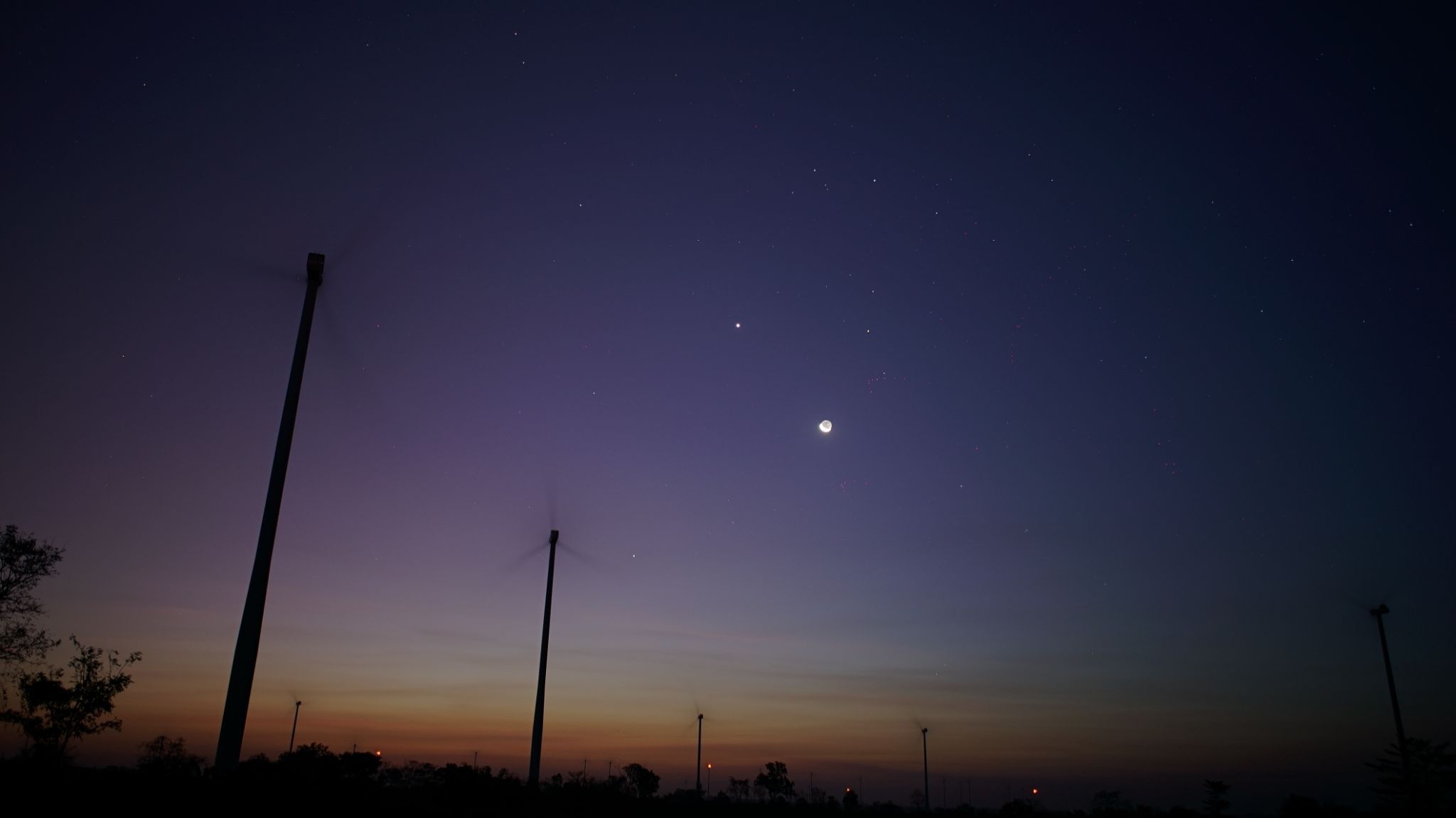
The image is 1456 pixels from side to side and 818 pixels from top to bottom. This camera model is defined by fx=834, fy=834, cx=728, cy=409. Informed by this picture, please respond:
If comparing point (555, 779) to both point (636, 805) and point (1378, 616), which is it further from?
point (1378, 616)

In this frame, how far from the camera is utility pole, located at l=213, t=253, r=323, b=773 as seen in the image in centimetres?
2305

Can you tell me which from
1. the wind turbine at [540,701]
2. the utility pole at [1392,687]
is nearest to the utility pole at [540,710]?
the wind turbine at [540,701]

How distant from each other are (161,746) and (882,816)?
89146 millimetres

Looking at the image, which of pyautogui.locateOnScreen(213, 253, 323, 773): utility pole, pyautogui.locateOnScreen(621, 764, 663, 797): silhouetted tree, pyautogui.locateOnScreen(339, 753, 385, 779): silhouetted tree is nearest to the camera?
pyautogui.locateOnScreen(213, 253, 323, 773): utility pole

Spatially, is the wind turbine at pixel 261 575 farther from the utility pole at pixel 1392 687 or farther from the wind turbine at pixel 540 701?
the utility pole at pixel 1392 687

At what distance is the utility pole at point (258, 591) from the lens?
23047 mm

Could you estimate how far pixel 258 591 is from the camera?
82.1 ft

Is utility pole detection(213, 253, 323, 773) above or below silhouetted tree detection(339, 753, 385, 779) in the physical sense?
above

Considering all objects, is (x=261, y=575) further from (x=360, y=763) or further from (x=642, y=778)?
(x=642, y=778)

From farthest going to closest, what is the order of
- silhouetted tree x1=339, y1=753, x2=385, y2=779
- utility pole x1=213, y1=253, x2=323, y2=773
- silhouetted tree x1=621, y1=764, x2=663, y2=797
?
silhouetted tree x1=621, y1=764, x2=663, y2=797 → silhouetted tree x1=339, y1=753, x2=385, y2=779 → utility pole x1=213, y1=253, x2=323, y2=773

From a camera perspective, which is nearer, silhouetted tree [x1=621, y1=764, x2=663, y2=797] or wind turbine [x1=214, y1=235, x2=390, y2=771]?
wind turbine [x1=214, y1=235, x2=390, y2=771]

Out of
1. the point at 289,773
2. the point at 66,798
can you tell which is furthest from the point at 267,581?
the point at 289,773

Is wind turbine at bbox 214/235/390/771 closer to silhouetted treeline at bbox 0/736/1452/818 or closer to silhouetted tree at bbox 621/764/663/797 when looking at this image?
silhouetted treeline at bbox 0/736/1452/818

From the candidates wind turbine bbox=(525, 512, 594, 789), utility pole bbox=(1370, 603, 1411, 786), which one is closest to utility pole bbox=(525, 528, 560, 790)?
wind turbine bbox=(525, 512, 594, 789)
